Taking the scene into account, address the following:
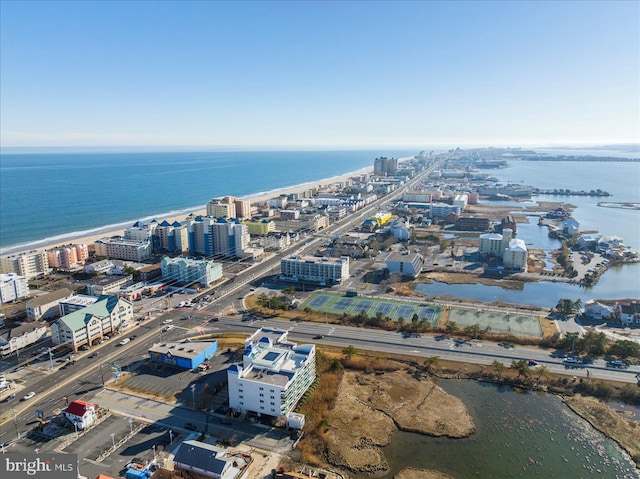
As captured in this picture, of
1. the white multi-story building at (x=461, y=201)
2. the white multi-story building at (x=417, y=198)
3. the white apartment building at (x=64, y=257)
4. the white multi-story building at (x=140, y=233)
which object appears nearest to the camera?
the white apartment building at (x=64, y=257)

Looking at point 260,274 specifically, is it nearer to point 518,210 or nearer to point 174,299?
point 174,299

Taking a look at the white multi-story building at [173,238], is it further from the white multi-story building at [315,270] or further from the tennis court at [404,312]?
the tennis court at [404,312]

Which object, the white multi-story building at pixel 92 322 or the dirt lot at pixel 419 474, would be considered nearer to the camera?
the dirt lot at pixel 419 474

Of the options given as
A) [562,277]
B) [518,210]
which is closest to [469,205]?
[518,210]

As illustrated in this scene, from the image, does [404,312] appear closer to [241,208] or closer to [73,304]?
[73,304]

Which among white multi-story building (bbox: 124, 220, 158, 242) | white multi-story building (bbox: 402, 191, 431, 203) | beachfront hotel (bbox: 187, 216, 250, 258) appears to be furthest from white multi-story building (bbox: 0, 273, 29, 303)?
white multi-story building (bbox: 402, 191, 431, 203)

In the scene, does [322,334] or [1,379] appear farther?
[322,334]

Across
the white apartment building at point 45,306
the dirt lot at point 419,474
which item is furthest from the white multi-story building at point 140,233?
the dirt lot at point 419,474
